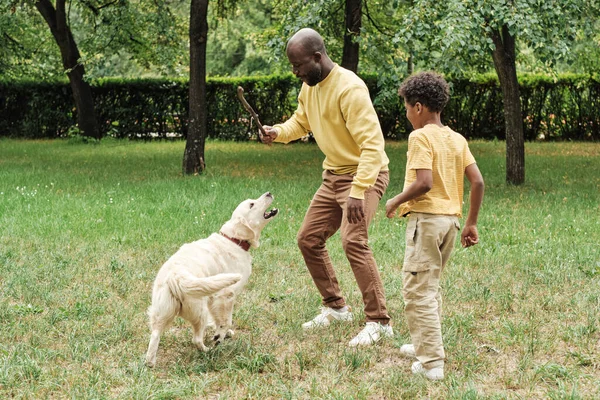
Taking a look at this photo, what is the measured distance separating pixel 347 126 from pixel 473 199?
1033 millimetres

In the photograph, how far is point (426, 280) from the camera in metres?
4.48

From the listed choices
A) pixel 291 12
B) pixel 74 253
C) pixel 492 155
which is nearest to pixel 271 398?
pixel 74 253

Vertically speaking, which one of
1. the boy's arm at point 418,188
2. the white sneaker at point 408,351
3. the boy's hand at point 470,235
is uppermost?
the boy's arm at point 418,188

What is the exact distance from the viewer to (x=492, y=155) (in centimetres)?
1794

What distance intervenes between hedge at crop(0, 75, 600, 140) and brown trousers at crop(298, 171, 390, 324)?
49.9ft

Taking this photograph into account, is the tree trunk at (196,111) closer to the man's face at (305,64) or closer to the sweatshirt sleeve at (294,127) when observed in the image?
the sweatshirt sleeve at (294,127)

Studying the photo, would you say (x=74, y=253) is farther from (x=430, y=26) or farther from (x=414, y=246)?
(x=430, y=26)

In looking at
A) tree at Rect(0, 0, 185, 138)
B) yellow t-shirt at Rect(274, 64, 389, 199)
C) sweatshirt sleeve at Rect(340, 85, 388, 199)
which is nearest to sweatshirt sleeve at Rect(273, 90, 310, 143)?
yellow t-shirt at Rect(274, 64, 389, 199)

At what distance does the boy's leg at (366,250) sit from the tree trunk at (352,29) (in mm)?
9933

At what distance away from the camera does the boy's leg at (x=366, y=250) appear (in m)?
5.13

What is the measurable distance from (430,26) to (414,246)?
261 inches

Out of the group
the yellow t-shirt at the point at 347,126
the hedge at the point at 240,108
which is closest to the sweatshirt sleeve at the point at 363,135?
the yellow t-shirt at the point at 347,126

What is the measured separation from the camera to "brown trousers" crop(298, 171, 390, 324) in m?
5.16

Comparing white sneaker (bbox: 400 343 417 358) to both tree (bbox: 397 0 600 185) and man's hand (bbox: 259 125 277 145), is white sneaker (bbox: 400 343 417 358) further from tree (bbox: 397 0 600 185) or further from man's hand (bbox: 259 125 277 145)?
tree (bbox: 397 0 600 185)
